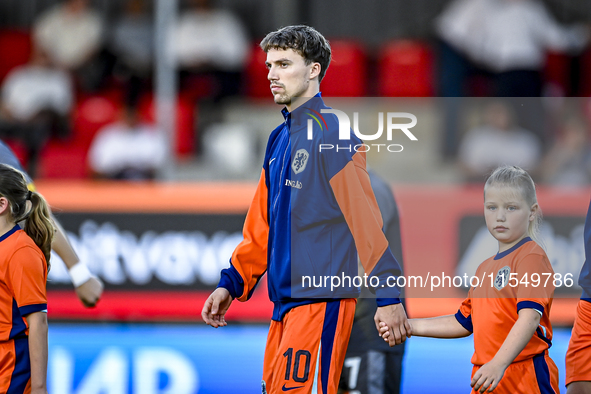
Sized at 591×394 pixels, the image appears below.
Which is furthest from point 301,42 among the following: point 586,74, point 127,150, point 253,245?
point 586,74

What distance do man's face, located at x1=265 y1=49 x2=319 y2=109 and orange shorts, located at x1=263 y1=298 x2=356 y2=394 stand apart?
2.90ft

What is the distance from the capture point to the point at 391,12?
363 inches

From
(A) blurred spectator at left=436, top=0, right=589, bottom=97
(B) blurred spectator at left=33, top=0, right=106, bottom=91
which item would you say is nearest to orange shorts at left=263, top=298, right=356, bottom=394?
(A) blurred spectator at left=436, top=0, right=589, bottom=97

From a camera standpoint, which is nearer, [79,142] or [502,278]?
[502,278]

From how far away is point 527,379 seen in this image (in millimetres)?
3049

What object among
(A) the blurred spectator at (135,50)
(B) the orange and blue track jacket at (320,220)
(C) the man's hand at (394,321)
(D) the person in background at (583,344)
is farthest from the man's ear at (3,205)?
(A) the blurred spectator at (135,50)

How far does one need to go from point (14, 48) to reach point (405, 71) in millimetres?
4616

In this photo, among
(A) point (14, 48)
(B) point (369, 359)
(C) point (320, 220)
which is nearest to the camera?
(C) point (320, 220)

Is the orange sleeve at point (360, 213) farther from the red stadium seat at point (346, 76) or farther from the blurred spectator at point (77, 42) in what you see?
the blurred spectator at point (77, 42)

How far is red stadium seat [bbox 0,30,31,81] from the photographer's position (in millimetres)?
9195

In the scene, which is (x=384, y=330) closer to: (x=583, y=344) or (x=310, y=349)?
(x=310, y=349)

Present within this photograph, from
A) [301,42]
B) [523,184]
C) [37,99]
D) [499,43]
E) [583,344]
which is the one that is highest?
[499,43]

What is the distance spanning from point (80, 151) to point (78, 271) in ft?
12.7

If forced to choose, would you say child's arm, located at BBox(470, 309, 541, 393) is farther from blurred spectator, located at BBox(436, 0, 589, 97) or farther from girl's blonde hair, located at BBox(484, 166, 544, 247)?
blurred spectator, located at BBox(436, 0, 589, 97)
